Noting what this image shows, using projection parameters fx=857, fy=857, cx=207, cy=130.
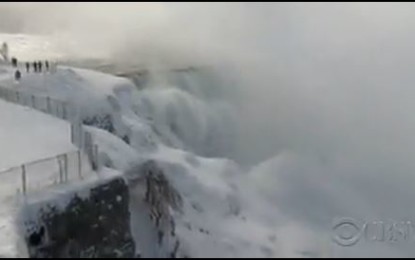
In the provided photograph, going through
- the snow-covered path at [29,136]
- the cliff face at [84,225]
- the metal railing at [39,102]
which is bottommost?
the cliff face at [84,225]

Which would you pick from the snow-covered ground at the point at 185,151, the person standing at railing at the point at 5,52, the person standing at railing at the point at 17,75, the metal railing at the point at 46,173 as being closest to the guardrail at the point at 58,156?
the metal railing at the point at 46,173

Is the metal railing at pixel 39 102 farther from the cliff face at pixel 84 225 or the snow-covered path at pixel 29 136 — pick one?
the cliff face at pixel 84 225

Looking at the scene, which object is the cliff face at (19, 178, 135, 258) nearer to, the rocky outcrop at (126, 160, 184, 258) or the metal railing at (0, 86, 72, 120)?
the rocky outcrop at (126, 160, 184, 258)

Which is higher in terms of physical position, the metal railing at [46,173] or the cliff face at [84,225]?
the metal railing at [46,173]

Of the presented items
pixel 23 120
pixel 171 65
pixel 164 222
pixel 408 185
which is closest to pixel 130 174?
pixel 164 222

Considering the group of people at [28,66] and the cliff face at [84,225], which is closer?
the cliff face at [84,225]

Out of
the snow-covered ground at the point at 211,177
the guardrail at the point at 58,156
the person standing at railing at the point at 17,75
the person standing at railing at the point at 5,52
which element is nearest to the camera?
the snow-covered ground at the point at 211,177

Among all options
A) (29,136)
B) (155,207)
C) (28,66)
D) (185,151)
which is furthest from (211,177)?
(28,66)

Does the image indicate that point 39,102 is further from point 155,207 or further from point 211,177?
point 155,207

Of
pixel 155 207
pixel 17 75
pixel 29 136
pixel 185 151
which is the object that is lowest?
pixel 155 207
